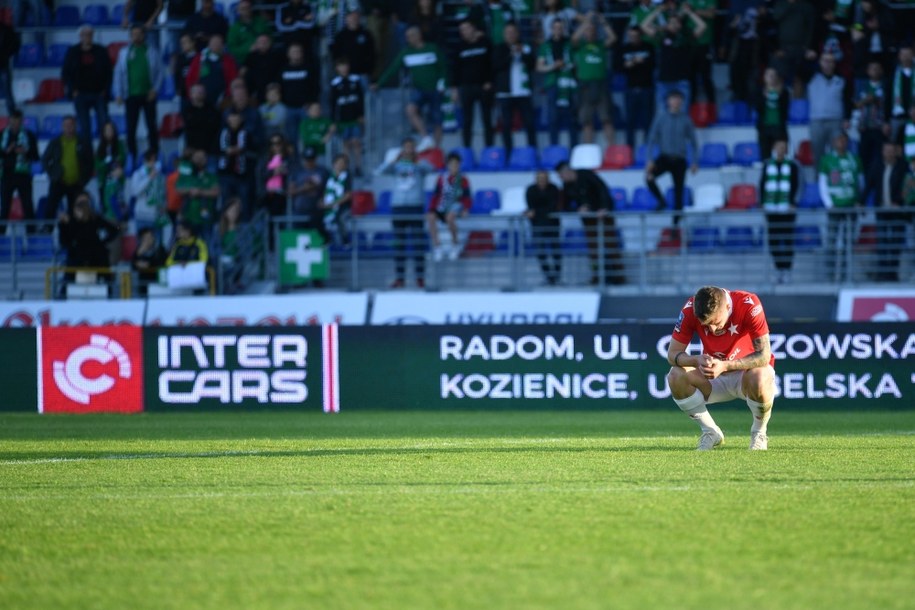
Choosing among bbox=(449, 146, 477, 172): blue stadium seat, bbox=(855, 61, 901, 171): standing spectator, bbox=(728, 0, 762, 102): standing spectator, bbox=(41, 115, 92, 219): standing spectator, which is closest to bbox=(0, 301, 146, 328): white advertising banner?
bbox=(41, 115, 92, 219): standing spectator

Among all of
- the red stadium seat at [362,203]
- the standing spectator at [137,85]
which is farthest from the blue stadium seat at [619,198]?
the standing spectator at [137,85]

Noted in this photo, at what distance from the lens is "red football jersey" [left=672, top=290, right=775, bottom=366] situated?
10594mm

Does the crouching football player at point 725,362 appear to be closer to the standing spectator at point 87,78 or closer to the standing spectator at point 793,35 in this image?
the standing spectator at point 793,35

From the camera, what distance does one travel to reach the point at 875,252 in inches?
845

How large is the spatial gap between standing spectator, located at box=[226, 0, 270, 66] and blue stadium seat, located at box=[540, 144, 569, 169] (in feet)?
16.9

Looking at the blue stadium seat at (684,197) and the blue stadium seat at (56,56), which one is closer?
the blue stadium seat at (684,197)

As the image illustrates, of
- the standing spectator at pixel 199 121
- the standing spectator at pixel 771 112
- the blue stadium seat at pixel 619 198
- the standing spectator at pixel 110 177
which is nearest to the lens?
the standing spectator at pixel 771 112

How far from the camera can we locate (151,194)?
2358 cm

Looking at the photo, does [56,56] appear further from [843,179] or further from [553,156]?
[843,179]

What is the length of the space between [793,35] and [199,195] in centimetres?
975

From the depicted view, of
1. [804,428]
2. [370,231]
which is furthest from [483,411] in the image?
[370,231]

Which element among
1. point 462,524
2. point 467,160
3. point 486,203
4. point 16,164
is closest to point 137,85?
point 16,164

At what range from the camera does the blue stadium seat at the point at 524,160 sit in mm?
23547

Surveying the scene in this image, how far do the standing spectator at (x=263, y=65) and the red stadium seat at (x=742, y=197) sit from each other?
25.1ft
